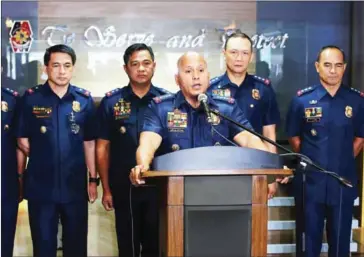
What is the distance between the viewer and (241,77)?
4531 mm

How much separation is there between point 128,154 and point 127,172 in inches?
5.0

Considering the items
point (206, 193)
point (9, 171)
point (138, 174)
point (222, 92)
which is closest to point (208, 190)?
point (206, 193)

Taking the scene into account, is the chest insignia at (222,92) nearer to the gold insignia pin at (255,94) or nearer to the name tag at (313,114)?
the gold insignia pin at (255,94)

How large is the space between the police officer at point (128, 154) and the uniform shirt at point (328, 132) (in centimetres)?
102

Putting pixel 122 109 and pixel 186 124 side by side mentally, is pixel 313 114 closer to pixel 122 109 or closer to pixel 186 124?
pixel 186 124

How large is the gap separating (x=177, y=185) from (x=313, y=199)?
1877mm

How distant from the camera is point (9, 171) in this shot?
4363mm

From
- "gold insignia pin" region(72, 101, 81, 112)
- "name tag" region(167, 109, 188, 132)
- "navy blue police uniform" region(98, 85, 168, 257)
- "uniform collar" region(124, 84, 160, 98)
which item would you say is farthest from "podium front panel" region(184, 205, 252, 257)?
"gold insignia pin" region(72, 101, 81, 112)

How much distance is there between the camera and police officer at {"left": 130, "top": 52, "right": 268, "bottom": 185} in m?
3.50

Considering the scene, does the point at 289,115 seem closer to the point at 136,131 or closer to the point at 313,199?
the point at 313,199

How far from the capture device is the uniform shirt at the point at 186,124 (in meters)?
3.57

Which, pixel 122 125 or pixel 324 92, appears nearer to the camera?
pixel 122 125

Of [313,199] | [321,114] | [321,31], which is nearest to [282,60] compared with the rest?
[321,31]

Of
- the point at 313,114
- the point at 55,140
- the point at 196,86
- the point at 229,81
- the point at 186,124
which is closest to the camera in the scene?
the point at 196,86
